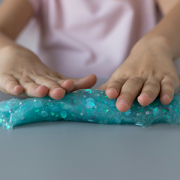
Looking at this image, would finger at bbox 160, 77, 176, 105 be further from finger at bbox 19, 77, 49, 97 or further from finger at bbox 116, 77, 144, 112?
finger at bbox 19, 77, 49, 97

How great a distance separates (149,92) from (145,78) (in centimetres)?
11

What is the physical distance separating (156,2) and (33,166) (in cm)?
113

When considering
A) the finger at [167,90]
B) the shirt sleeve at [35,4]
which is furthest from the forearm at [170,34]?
the shirt sleeve at [35,4]

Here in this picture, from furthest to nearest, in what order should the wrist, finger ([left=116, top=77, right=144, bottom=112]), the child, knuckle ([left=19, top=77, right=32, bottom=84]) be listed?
the child
the wrist
knuckle ([left=19, top=77, right=32, bottom=84])
finger ([left=116, top=77, right=144, bottom=112])

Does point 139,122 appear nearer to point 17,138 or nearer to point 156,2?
point 17,138

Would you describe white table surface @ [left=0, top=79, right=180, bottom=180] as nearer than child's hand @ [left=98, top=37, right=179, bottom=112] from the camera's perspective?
Yes

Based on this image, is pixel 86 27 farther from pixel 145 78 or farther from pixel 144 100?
pixel 144 100

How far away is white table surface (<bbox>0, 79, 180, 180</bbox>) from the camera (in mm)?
323

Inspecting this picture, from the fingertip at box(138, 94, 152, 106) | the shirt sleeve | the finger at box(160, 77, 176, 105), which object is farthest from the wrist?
the shirt sleeve

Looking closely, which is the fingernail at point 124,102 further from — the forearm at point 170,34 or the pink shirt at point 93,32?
the pink shirt at point 93,32

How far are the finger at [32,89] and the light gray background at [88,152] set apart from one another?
0.25ft

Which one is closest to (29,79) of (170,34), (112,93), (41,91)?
(41,91)

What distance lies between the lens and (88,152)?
1.26ft

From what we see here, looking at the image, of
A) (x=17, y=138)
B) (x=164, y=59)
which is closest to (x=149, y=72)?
(x=164, y=59)
